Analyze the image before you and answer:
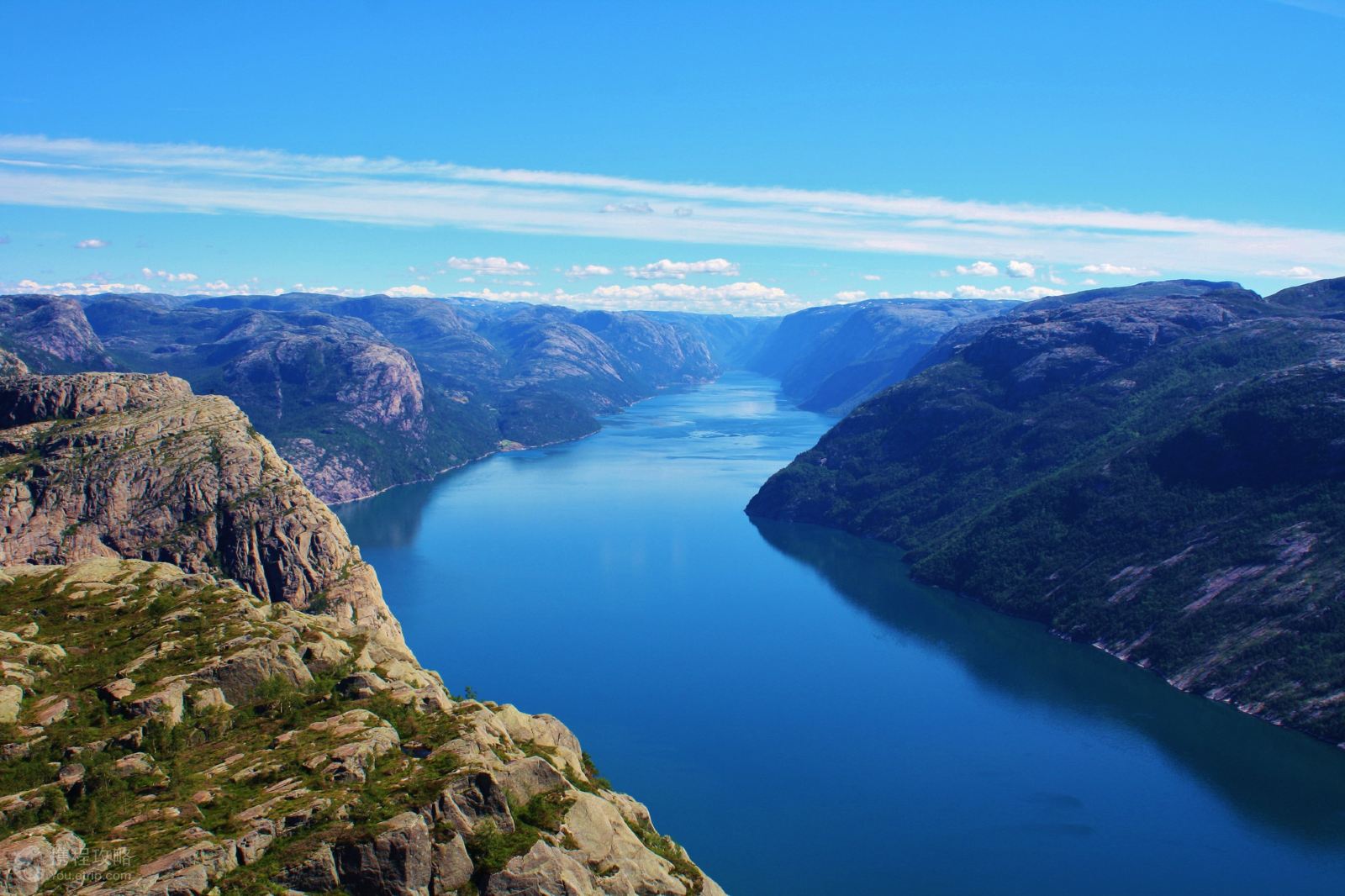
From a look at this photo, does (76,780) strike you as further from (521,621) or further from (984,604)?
(984,604)

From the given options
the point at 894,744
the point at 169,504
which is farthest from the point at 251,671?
the point at 894,744

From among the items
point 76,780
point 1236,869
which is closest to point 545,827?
point 76,780

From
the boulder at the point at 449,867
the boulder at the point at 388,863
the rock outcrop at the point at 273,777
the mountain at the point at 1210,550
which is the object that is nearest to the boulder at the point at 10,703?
the rock outcrop at the point at 273,777

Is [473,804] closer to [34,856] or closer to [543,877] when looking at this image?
[543,877]

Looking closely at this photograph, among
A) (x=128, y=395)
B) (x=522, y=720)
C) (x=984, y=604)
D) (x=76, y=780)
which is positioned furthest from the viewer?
(x=984, y=604)

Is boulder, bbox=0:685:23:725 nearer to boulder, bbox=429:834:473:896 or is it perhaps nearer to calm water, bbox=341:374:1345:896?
boulder, bbox=429:834:473:896

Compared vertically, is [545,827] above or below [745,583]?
above
